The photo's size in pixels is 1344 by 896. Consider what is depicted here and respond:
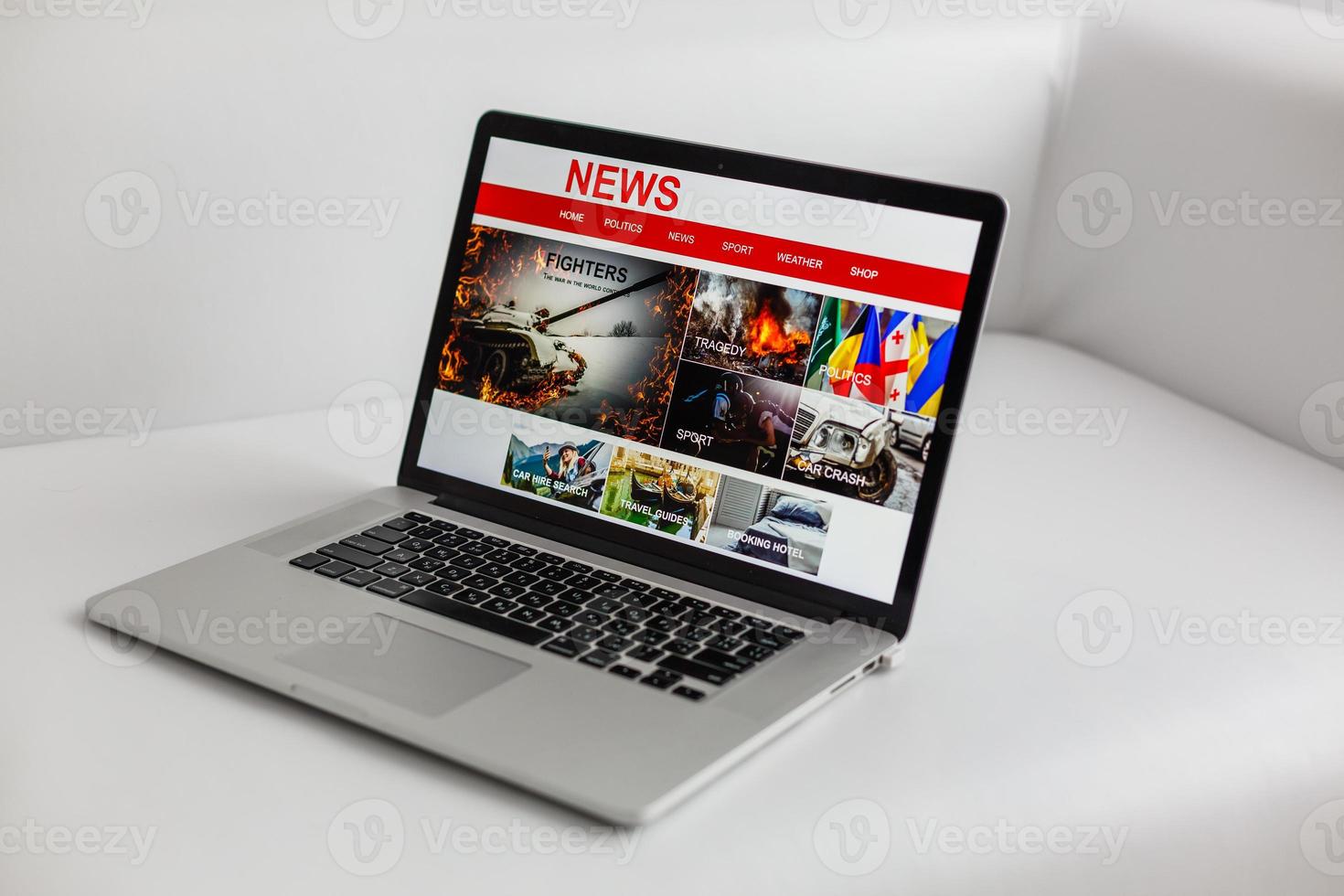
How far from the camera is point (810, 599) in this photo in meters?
0.76

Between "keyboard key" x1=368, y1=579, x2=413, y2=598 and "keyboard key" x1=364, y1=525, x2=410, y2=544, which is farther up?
"keyboard key" x1=364, y1=525, x2=410, y2=544

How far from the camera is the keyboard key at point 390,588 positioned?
2.41 feet

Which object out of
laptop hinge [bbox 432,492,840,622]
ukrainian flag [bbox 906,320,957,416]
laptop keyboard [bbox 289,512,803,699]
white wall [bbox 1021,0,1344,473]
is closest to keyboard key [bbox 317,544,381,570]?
laptop keyboard [bbox 289,512,803,699]

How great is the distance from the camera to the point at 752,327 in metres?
0.81

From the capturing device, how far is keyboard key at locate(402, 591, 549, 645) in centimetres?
69

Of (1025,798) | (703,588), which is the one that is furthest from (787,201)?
(1025,798)

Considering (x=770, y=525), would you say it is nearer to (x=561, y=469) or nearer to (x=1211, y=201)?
(x=561, y=469)

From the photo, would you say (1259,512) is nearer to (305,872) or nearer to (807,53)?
(807,53)

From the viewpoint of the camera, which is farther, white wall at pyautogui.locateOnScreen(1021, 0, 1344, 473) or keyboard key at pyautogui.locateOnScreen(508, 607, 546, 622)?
white wall at pyautogui.locateOnScreen(1021, 0, 1344, 473)

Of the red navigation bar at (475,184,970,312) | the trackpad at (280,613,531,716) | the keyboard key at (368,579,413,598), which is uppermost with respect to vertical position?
the red navigation bar at (475,184,970,312)

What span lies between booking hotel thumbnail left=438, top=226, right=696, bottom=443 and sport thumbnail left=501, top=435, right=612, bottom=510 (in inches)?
0.7

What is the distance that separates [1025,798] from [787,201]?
394 mm

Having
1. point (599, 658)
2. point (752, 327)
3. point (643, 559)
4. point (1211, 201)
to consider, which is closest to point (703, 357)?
point (752, 327)

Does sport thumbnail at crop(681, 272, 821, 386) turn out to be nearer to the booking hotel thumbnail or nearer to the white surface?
the booking hotel thumbnail
